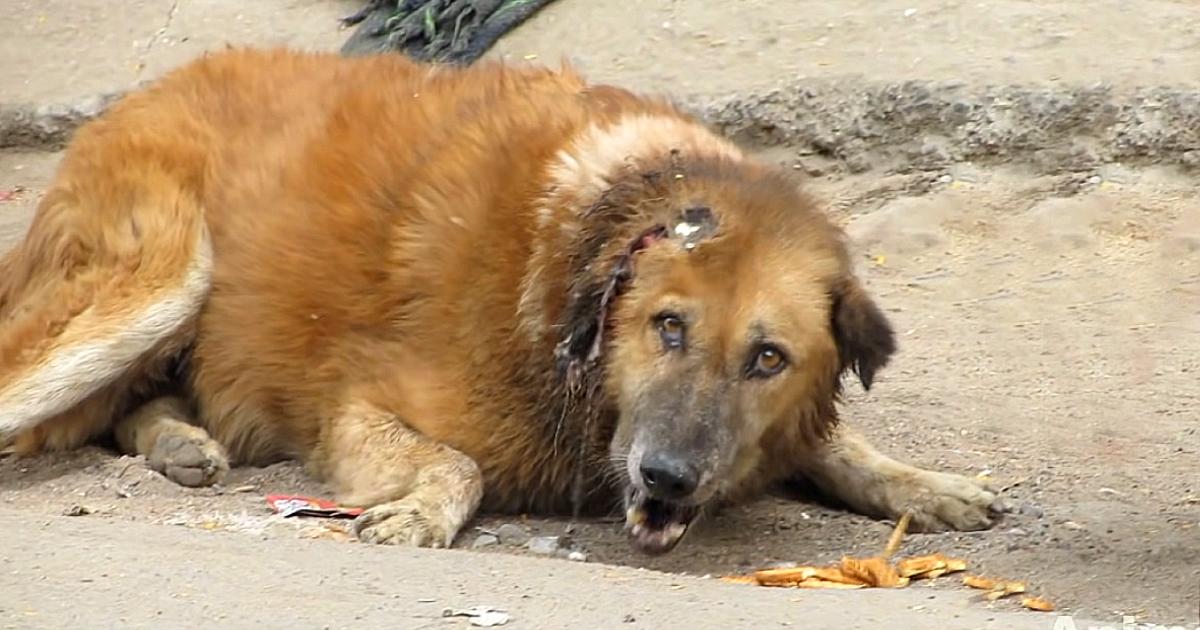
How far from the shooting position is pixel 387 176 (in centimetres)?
551

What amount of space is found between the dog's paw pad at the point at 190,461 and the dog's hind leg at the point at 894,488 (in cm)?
174

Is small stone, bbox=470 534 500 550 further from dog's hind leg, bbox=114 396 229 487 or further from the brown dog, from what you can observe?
dog's hind leg, bbox=114 396 229 487

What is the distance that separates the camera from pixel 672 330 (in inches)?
182

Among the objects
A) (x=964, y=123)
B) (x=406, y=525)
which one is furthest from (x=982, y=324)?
(x=406, y=525)

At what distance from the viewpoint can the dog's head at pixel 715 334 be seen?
4520 millimetres

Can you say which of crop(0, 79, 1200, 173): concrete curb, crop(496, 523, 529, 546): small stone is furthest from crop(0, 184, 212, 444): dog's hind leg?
crop(0, 79, 1200, 173): concrete curb

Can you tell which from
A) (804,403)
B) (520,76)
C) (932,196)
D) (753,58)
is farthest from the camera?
(753,58)

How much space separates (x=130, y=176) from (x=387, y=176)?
3.00 feet

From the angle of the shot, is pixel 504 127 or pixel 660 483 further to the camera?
pixel 504 127

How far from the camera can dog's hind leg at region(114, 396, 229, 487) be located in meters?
5.41

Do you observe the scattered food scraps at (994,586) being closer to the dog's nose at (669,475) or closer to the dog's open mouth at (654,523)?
the dog's nose at (669,475)

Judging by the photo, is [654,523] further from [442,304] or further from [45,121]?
[45,121]

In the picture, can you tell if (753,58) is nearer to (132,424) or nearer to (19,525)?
(132,424)

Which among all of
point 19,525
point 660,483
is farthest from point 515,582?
point 19,525
